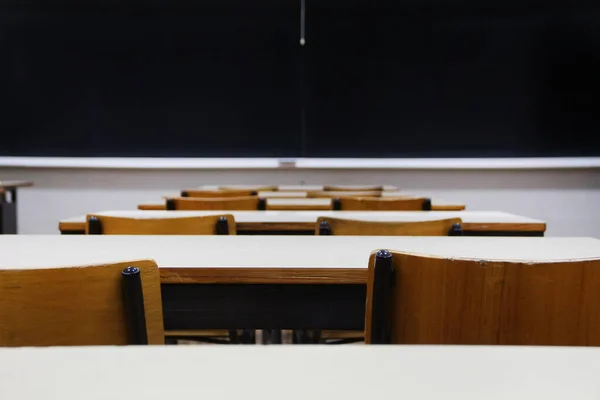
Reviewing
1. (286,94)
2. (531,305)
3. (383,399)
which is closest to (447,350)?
(383,399)

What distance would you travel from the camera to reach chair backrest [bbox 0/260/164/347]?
757 mm

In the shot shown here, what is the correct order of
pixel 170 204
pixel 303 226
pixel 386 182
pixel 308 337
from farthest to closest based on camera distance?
pixel 386 182 < pixel 170 204 < pixel 308 337 < pixel 303 226

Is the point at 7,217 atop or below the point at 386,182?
below

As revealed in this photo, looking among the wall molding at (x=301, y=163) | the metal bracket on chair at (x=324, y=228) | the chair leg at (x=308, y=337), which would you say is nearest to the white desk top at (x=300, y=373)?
the metal bracket on chair at (x=324, y=228)

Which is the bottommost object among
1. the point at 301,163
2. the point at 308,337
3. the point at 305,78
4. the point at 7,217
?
the point at 308,337

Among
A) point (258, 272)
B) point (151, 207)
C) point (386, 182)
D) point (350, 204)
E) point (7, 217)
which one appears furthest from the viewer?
point (386, 182)

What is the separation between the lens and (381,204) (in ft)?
7.73

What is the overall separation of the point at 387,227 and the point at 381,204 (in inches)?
33.3

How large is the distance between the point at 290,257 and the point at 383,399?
0.62m

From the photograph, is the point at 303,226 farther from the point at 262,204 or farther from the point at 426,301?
the point at 426,301

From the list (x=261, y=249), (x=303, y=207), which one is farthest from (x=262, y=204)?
(x=261, y=249)

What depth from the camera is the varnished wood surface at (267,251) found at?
0.97 meters

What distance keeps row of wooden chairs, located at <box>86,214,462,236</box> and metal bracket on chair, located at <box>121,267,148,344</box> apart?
726mm

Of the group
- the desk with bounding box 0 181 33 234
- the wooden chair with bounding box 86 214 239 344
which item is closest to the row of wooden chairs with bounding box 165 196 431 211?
the wooden chair with bounding box 86 214 239 344
